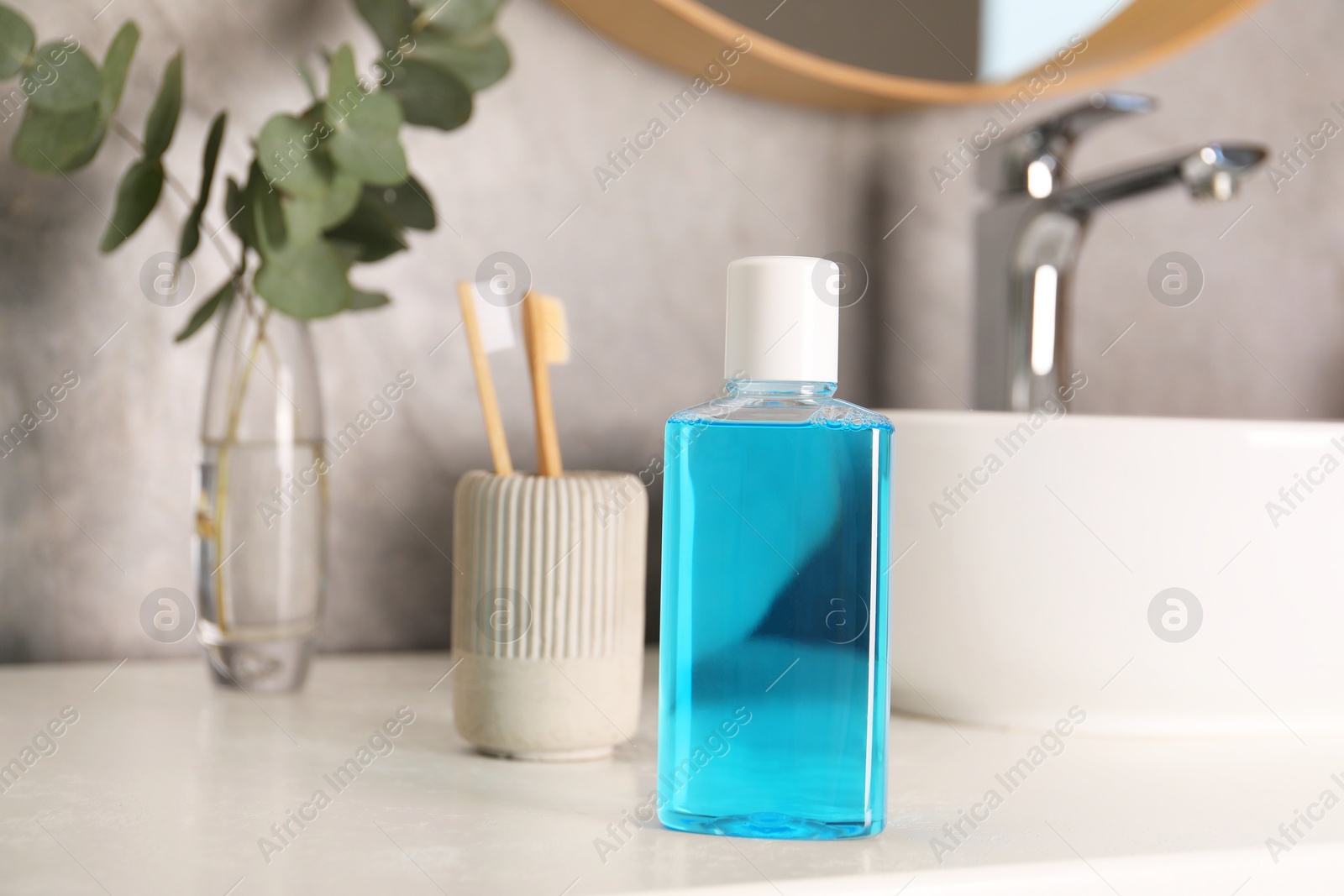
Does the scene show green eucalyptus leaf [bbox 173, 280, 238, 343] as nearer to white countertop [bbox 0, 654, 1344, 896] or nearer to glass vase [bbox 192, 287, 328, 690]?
glass vase [bbox 192, 287, 328, 690]

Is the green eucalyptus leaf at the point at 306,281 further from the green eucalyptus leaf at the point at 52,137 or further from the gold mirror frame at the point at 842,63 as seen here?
the gold mirror frame at the point at 842,63

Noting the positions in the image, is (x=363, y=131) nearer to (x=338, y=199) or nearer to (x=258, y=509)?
(x=338, y=199)

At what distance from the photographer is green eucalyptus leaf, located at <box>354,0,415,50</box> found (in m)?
0.60

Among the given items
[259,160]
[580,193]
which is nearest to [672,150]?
[580,193]

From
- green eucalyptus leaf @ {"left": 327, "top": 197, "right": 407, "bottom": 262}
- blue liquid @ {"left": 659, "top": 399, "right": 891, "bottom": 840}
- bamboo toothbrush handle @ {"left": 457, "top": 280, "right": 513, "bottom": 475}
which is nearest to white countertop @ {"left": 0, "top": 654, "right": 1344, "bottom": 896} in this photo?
blue liquid @ {"left": 659, "top": 399, "right": 891, "bottom": 840}

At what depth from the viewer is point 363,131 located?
1.75 ft

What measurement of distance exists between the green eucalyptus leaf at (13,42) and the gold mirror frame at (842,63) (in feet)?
1.00

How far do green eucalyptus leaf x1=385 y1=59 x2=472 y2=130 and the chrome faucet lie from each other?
1.12 feet

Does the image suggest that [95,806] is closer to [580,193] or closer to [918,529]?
[918,529]

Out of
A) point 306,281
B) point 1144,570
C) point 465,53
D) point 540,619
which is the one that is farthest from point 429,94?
point 1144,570

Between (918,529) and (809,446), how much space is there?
18 cm

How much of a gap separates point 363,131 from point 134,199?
120 mm

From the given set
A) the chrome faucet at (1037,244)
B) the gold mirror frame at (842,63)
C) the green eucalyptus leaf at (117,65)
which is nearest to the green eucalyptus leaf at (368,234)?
the green eucalyptus leaf at (117,65)

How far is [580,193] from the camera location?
0.74 meters
